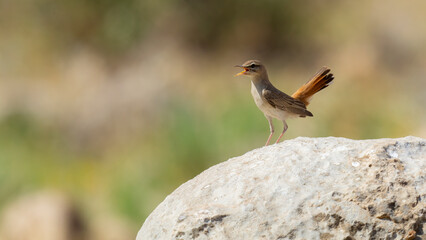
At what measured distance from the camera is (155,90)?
36.8 ft

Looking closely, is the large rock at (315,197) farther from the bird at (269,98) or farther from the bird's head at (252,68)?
the bird's head at (252,68)

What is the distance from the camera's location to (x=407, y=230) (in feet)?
12.6

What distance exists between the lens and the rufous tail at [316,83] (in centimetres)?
573

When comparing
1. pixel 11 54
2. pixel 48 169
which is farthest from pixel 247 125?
pixel 11 54

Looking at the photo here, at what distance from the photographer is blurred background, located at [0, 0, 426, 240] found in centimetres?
952

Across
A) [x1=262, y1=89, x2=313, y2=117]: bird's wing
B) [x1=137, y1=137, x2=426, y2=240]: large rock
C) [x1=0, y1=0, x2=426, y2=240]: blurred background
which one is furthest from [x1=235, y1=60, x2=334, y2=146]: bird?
[x1=0, y1=0, x2=426, y2=240]: blurred background

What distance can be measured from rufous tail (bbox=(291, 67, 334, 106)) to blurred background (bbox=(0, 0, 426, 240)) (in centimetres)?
313

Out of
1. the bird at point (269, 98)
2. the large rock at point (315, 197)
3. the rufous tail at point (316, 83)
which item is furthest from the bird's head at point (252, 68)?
the large rock at point (315, 197)

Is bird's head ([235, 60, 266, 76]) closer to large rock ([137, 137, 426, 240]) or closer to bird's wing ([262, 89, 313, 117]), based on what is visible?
bird's wing ([262, 89, 313, 117])

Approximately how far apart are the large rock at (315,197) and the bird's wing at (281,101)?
46.6 inches

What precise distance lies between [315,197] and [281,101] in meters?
1.66

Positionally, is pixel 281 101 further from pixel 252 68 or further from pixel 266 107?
pixel 252 68

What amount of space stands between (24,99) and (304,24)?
450cm

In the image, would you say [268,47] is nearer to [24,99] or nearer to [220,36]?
[220,36]
